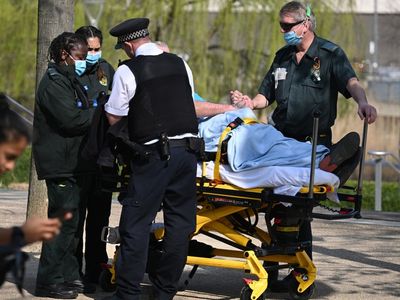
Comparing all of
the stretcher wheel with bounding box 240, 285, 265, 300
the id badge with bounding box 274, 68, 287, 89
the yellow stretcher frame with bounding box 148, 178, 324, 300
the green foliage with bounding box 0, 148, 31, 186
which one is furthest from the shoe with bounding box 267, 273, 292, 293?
the green foliage with bounding box 0, 148, 31, 186

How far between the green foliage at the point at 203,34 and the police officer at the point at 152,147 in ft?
45.7

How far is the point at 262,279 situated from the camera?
7.79 meters

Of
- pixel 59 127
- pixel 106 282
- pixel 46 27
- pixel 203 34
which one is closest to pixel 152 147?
pixel 59 127

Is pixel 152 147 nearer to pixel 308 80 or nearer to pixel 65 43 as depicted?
pixel 65 43

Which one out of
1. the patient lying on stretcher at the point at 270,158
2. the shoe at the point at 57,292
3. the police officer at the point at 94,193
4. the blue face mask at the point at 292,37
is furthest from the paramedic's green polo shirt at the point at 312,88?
the shoe at the point at 57,292

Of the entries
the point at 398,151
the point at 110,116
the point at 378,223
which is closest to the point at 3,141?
the point at 110,116

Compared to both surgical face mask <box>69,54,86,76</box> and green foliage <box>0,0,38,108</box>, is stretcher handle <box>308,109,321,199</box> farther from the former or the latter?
green foliage <box>0,0,38,108</box>

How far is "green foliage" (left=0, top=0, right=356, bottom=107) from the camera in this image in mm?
21594

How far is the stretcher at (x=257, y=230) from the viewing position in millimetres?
7711

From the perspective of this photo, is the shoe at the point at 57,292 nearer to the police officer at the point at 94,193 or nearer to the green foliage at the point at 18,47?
the police officer at the point at 94,193

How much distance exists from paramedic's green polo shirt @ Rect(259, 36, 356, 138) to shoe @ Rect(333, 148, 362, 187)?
39 centimetres

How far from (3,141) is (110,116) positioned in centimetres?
295

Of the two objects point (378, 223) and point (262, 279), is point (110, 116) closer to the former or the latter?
point (262, 279)

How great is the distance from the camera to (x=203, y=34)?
21797 mm
